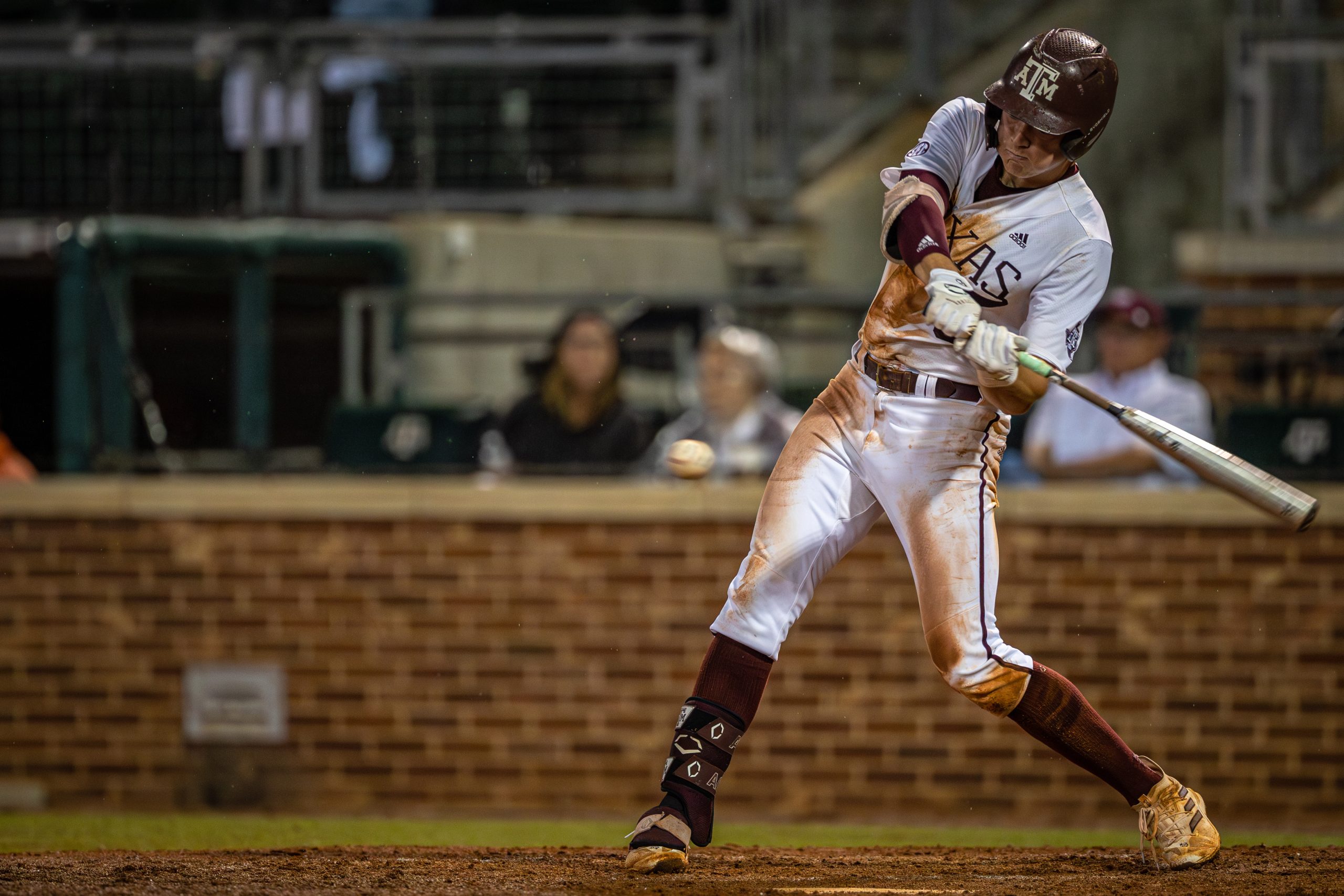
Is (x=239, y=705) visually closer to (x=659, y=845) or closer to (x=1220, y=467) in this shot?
(x=659, y=845)

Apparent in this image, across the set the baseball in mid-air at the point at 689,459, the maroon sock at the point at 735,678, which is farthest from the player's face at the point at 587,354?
the maroon sock at the point at 735,678

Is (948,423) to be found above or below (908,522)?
above

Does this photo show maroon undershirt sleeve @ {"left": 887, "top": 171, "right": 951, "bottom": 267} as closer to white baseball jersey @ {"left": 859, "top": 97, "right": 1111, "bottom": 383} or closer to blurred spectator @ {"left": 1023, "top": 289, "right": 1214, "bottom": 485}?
white baseball jersey @ {"left": 859, "top": 97, "right": 1111, "bottom": 383}

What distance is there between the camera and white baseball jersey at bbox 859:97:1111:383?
398 centimetres

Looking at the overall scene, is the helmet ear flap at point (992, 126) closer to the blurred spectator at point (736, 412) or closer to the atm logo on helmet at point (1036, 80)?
the atm logo on helmet at point (1036, 80)

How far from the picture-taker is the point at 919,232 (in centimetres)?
389

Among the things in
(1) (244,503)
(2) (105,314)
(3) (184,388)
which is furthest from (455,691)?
(2) (105,314)

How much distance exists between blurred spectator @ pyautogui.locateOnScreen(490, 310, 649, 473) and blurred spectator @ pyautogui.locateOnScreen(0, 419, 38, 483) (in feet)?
6.76

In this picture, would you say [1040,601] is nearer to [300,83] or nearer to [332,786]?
[332,786]

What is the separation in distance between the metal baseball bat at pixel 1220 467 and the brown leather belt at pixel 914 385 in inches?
8.2

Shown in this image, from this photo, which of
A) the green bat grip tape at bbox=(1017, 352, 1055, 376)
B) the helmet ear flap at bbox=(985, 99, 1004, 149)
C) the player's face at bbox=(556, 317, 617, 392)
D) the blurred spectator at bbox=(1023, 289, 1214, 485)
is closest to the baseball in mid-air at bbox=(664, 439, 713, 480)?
the green bat grip tape at bbox=(1017, 352, 1055, 376)

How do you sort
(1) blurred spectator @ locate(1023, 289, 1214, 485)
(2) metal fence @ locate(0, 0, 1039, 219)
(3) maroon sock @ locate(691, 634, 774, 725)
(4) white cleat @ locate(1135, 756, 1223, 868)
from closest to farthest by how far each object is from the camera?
(3) maroon sock @ locate(691, 634, 774, 725)
(4) white cleat @ locate(1135, 756, 1223, 868)
(1) blurred spectator @ locate(1023, 289, 1214, 485)
(2) metal fence @ locate(0, 0, 1039, 219)

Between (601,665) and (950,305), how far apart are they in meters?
3.41

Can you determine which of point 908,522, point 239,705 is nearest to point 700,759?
point 908,522
